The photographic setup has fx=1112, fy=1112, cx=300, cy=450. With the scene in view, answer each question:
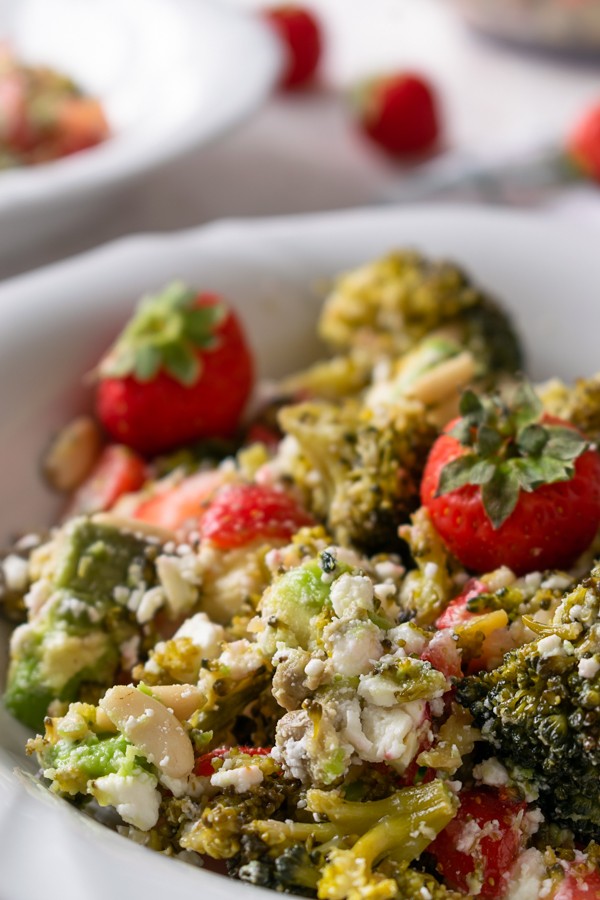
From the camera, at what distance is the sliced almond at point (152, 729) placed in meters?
1.15

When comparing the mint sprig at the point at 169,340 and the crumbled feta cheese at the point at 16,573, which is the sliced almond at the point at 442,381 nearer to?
the mint sprig at the point at 169,340

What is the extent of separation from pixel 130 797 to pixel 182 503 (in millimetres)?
529

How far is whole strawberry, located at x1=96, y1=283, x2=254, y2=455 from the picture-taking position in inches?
69.8

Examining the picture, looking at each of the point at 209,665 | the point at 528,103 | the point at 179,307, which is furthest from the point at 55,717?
the point at 528,103

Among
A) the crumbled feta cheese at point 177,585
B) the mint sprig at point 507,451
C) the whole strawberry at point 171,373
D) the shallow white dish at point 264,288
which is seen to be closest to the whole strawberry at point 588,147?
the shallow white dish at point 264,288

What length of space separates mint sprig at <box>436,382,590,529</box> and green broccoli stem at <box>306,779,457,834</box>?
0.34 metres

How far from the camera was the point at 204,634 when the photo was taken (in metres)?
1.30

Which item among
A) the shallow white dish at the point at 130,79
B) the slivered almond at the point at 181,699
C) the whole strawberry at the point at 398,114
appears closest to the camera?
the slivered almond at the point at 181,699

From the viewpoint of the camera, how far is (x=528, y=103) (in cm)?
342

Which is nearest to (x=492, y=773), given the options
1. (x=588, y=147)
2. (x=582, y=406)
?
(x=582, y=406)

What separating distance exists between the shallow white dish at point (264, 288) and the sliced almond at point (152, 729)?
552mm

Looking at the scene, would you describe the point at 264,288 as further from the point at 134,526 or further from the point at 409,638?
the point at 409,638

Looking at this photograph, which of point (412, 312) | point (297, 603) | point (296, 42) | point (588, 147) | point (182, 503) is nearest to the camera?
point (297, 603)

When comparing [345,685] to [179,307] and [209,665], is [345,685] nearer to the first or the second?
[209,665]
